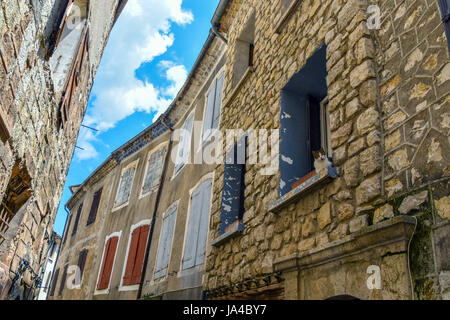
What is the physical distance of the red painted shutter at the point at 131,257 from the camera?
9526 mm

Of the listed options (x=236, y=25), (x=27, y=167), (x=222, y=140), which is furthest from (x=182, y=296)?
(x=236, y=25)

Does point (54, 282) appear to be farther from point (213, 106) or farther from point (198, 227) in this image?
point (213, 106)

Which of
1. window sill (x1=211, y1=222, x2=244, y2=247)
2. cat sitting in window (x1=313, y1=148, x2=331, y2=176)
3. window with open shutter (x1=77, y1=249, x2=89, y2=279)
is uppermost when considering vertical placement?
window with open shutter (x1=77, y1=249, x2=89, y2=279)

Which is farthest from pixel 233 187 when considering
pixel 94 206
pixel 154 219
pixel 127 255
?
pixel 94 206

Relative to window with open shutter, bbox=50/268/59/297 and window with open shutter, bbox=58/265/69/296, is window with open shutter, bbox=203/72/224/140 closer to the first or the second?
window with open shutter, bbox=58/265/69/296

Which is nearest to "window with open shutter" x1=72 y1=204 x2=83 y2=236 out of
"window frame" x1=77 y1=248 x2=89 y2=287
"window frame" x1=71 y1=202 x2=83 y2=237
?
"window frame" x1=71 y1=202 x2=83 y2=237

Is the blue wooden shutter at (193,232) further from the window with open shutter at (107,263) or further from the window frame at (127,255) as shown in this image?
the window with open shutter at (107,263)

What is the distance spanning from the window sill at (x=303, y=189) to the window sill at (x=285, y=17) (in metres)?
2.33

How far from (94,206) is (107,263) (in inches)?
158

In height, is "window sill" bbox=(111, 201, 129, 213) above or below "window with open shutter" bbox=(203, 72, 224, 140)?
below

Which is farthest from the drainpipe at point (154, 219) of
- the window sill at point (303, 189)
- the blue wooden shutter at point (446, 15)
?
the blue wooden shutter at point (446, 15)

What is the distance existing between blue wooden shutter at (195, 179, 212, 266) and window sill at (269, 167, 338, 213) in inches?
105

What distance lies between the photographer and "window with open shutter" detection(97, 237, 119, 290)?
35.6 ft
